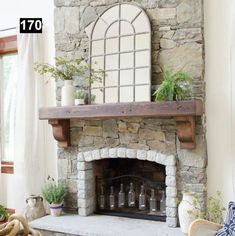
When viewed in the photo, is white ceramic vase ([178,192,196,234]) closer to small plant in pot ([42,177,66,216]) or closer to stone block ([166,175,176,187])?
stone block ([166,175,176,187])

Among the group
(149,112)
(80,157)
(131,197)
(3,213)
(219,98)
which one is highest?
(219,98)

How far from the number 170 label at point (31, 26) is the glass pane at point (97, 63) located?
828 millimetres

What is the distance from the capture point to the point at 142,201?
3.31 metres

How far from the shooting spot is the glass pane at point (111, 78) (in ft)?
10.2

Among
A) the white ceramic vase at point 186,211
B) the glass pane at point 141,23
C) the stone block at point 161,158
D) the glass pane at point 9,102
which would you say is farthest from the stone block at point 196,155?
the glass pane at point 9,102

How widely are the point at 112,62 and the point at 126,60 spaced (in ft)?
0.47

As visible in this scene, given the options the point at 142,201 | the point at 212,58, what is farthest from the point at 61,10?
the point at 142,201

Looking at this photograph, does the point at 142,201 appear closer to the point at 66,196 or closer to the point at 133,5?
the point at 66,196

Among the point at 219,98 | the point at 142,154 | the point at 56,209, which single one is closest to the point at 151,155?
the point at 142,154

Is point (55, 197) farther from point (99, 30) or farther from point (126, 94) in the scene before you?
point (99, 30)

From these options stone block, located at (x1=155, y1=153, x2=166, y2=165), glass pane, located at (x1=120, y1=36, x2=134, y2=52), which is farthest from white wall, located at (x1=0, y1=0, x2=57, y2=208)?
stone block, located at (x1=155, y1=153, x2=166, y2=165)

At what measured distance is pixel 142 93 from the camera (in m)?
2.97

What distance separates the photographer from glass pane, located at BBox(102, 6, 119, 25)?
10.3ft

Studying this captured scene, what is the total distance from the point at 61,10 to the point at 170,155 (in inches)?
72.3
